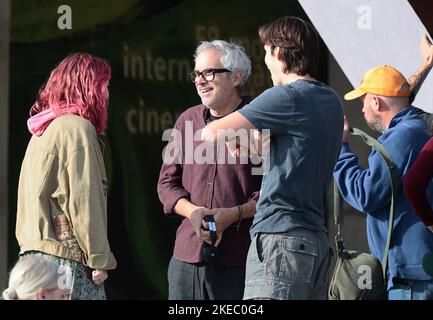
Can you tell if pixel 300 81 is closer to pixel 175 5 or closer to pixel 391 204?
pixel 391 204

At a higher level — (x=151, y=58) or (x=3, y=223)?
(x=151, y=58)

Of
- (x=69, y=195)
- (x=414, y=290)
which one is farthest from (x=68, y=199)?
(x=414, y=290)

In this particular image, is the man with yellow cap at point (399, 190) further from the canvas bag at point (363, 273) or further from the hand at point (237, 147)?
the hand at point (237, 147)

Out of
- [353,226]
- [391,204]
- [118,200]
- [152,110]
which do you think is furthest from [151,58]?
[391,204]

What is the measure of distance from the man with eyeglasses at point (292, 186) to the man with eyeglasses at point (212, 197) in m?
0.93

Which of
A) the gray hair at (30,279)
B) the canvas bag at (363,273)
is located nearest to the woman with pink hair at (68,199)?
the gray hair at (30,279)

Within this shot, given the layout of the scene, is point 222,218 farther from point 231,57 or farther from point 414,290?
point 414,290

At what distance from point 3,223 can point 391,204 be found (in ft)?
8.19

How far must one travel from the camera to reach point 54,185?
234 inches

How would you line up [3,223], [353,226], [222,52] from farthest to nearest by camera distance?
[353,226], [3,223], [222,52]

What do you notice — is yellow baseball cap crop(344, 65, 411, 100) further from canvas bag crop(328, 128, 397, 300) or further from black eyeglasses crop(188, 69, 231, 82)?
black eyeglasses crop(188, 69, 231, 82)

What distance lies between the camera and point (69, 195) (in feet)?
19.3

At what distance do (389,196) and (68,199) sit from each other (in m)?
1.47

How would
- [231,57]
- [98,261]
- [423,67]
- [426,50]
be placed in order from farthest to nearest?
[426,50] < [423,67] < [231,57] < [98,261]
